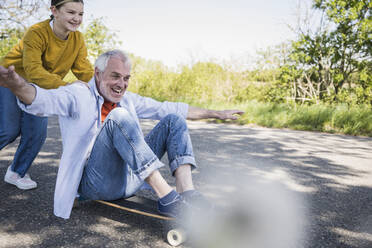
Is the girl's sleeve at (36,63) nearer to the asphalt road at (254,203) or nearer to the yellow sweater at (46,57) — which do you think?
the yellow sweater at (46,57)

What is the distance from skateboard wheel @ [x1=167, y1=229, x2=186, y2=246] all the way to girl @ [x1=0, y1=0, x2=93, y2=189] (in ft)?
4.68

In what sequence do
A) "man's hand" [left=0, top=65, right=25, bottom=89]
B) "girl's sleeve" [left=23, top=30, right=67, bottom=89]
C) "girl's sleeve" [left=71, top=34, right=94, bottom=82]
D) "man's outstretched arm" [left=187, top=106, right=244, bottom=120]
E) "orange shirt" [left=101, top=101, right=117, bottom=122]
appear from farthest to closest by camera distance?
"girl's sleeve" [left=71, top=34, right=94, bottom=82] < "man's outstretched arm" [left=187, top=106, right=244, bottom=120] < "girl's sleeve" [left=23, top=30, right=67, bottom=89] < "orange shirt" [left=101, top=101, right=117, bottom=122] < "man's hand" [left=0, top=65, right=25, bottom=89]

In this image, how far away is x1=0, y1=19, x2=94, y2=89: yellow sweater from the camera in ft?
8.00

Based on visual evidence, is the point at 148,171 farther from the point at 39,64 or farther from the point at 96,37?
the point at 96,37

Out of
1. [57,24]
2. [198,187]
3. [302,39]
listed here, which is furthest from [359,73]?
[57,24]

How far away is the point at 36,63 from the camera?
2475 millimetres

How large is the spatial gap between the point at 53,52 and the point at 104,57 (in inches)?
30.0

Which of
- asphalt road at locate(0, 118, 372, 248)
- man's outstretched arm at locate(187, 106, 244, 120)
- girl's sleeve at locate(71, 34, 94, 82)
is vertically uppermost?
girl's sleeve at locate(71, 34, 94, 82)

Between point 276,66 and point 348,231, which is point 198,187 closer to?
point 348,231

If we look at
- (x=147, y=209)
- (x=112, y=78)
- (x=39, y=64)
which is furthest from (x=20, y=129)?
(x=147, y=209)

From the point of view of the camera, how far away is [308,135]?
7051 mm

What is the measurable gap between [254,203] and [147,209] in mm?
1193

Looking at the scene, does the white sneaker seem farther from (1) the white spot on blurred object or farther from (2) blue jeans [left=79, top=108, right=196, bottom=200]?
(1) the white spot on blurred object

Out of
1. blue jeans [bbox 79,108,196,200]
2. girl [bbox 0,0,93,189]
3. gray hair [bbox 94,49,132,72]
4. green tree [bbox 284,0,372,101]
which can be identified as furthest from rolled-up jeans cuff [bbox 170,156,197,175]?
green tree [bbox 284,0,372,101]
